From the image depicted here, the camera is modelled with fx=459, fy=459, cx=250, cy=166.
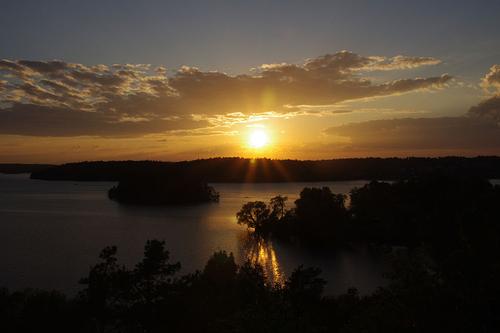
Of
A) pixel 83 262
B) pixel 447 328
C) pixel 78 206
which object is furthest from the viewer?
pixel 78 206

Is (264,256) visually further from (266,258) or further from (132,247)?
(132,247)

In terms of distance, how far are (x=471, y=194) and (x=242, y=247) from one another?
3354 cm

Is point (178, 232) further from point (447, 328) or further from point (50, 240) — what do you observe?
point (447, 328)

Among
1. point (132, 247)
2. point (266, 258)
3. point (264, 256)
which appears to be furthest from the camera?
point (132, 247)

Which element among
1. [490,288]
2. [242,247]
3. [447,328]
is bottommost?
[242,247]

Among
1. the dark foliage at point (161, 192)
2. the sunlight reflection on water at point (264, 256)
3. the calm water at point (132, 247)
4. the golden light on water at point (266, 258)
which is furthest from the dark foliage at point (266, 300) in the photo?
the dark foliage at point (161, 192)

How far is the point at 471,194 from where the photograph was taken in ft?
213

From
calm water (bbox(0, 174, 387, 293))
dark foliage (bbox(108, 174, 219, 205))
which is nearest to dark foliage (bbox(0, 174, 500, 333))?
calm water (bbox(0, 174, 387, 293))

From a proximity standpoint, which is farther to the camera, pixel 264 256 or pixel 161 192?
pixel 161 192

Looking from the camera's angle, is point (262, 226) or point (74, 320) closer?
point (74, 320)

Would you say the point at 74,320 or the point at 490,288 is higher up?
the point at 490,288

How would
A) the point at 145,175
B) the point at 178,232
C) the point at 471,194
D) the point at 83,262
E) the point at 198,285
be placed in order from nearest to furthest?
the point at 198,285
the point at 83,262
the point at 471,194
the point at 178,232
the point at 145,175

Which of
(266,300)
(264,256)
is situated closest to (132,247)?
(264,256)

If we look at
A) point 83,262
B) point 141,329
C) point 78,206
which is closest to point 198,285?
point 141,329
